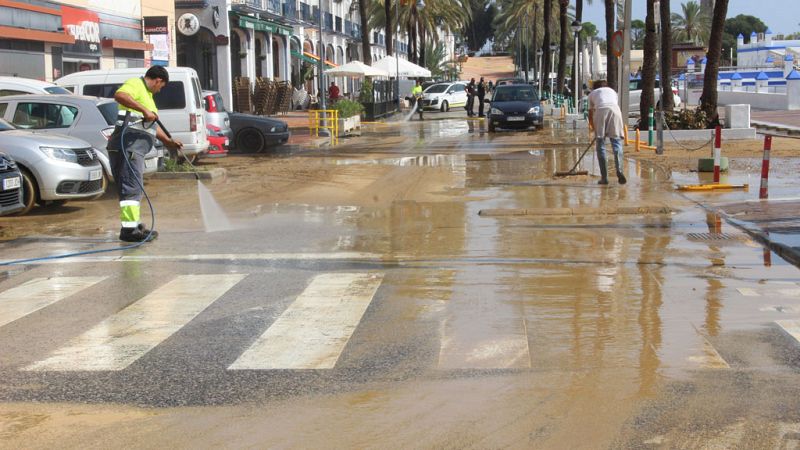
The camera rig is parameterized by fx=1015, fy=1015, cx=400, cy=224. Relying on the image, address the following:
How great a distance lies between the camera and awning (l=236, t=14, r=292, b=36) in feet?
145

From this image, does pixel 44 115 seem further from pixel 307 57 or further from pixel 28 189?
pixel 307 57

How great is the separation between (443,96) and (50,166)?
146 feet

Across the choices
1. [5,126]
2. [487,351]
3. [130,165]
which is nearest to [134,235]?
[130,165]

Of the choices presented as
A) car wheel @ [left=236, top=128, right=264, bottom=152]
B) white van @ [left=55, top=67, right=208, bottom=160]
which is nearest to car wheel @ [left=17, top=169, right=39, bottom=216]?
white van @ [left=55, top=67, right=208, bottom=160]

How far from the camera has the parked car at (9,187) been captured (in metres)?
12.0

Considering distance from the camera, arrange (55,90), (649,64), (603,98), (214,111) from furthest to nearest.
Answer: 1. (649,64)
2. (214,111)
3. (55,90)
4. (603,98)

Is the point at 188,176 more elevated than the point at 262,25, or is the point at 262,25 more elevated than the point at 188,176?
the point at 262,25

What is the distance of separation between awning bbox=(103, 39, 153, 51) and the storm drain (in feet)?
75.1

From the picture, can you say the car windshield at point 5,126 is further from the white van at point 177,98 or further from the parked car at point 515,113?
the parked car at point 515,113

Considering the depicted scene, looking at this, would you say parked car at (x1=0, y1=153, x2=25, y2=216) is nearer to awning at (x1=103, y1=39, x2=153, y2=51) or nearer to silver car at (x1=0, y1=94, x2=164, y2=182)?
silver car at (x1=0, y1=94, x2=164, y2=182)

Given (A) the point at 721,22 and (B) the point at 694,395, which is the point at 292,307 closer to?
(B) the point at 694,395

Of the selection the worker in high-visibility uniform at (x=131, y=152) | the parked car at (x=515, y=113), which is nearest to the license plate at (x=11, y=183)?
the worker in high-visibility uniform at (x=131, y=152)

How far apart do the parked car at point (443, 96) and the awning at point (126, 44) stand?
25036mm

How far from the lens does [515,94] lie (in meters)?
36.8
